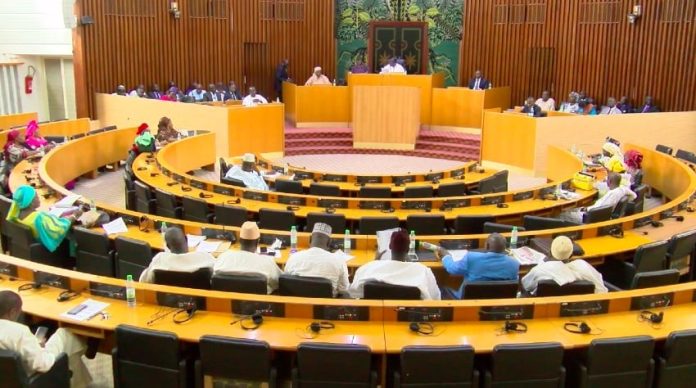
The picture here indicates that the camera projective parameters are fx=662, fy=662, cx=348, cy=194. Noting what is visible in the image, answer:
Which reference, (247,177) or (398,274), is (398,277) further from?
(247,177)

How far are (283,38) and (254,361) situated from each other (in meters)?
15.6

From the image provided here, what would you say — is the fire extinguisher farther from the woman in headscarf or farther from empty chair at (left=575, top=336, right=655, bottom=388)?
empty chair at (left=575, top=336, right=655, bottom=388)

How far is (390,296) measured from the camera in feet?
16.2

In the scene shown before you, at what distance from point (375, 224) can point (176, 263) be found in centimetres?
275

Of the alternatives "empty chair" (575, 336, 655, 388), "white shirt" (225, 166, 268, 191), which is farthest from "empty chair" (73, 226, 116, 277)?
"empty chair" (575, 336, 655, 388)

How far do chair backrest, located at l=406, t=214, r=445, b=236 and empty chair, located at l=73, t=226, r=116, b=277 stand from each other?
324 cm

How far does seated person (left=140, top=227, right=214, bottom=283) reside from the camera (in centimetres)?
524

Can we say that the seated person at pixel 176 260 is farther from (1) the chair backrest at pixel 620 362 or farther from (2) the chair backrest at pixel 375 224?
(1) the chair backrest at pixel 620 362

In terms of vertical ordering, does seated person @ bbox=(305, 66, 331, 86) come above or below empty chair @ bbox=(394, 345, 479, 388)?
above

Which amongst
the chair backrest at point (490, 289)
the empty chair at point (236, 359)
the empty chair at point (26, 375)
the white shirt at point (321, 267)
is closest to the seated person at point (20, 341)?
the empty chair at point (26, 375)

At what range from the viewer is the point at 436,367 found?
4117 millimetres

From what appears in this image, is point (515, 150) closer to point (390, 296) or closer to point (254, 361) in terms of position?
point (390, 296)

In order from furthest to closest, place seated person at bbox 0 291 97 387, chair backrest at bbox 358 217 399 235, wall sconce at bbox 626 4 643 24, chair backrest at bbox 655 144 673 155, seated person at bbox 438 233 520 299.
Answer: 1. wall sconce at bbox 626 4 643 24
2. chair backrest at bbox 655 144 673 155
3. chair backrest at bbox 358 217 399 235
4. seated person at bbox 438 233 520 299
5. seated person at bbox 0 291 97 387

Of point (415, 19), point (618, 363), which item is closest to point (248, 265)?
point (618, 363)
